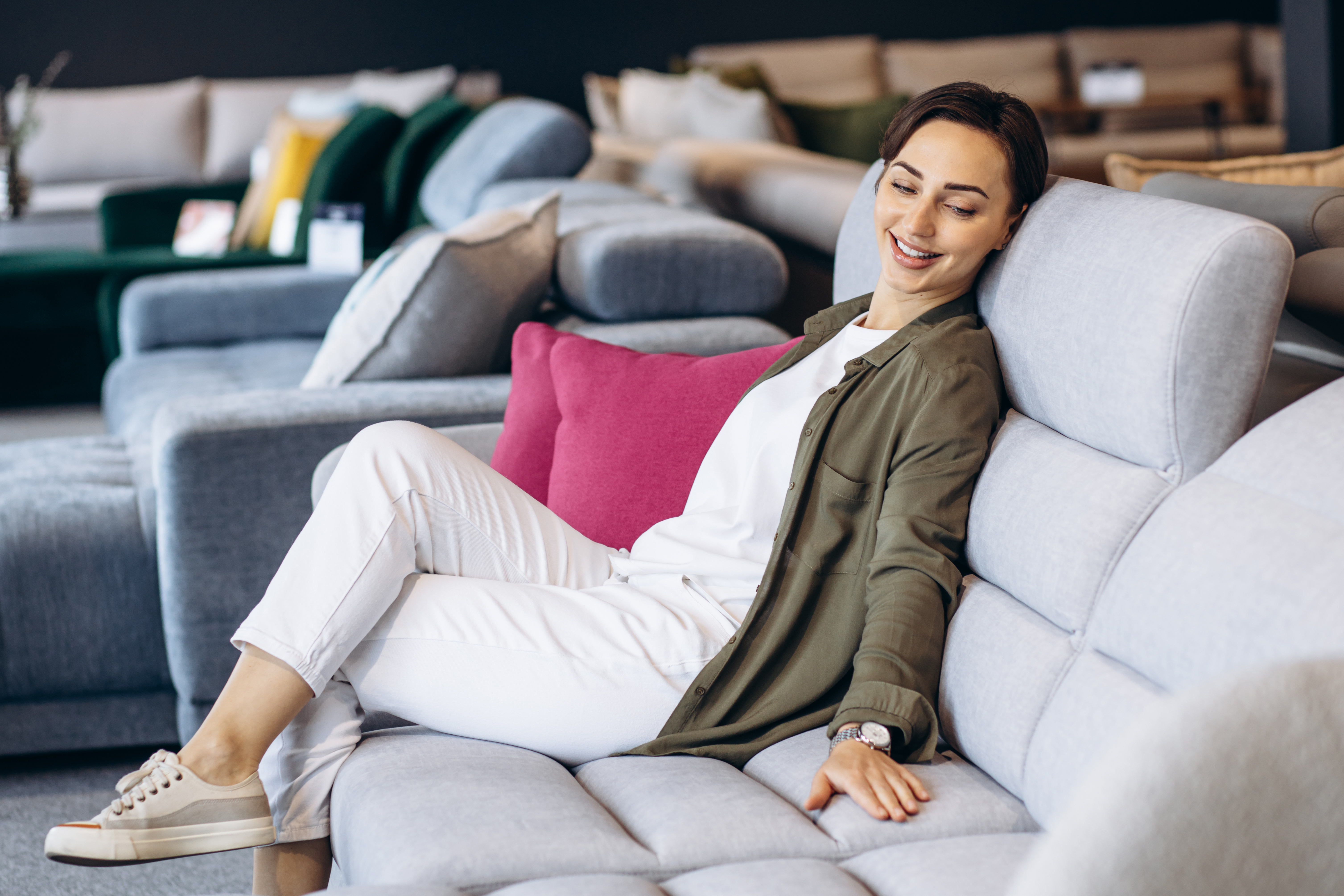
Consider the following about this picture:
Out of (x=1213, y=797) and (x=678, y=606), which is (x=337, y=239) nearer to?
(x=678, y=606)

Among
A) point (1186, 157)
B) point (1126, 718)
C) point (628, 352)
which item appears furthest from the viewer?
point (1186, 157)

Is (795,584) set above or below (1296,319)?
below

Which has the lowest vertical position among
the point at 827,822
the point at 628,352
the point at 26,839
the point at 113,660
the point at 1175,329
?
the point at 26,839

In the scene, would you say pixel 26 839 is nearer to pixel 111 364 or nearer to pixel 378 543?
pixel 378 543

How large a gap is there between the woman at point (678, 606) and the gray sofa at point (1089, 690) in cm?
5

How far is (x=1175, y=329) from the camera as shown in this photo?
1.10m

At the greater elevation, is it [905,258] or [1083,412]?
[905,258]

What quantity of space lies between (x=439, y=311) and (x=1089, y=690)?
4.59 feet

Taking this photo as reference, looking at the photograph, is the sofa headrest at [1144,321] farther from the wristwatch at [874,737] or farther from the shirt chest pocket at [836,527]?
the wristwatch at [874,737]

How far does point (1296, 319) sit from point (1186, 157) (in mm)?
5803

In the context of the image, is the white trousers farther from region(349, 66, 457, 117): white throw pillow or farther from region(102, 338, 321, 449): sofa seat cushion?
region(349, 66, 457, 117): white throw pillow

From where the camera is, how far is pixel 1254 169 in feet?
6.02

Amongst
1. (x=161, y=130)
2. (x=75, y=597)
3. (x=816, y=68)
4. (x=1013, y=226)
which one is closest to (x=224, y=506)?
→ (x=75, y=597)

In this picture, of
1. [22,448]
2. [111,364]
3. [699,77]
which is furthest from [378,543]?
[699,77]
